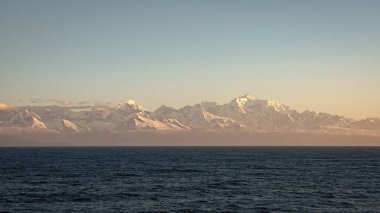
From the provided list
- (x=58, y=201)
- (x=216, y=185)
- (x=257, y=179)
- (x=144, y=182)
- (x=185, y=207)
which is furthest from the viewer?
(x=257, y=179)

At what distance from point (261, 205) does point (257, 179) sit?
1486 inches

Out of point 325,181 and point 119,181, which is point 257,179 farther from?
point 119,181

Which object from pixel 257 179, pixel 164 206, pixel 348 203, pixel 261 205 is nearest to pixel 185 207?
pixel 164 206

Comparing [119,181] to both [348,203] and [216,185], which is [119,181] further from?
[348,203]

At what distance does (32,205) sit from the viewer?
69438 mm

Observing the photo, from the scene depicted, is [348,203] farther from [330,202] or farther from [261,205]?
[261,205]

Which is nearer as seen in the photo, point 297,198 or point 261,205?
point 261,205

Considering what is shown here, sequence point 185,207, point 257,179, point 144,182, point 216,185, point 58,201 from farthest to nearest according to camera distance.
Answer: point 257,179 < point 144,182 < point 216,185 < point 58,201 < point 185,207

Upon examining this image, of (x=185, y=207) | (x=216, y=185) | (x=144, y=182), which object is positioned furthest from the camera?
(x=144, y=182)

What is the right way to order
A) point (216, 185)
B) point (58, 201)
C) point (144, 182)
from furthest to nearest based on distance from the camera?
1. point (144, 182)
2. point (216, 185)
3. point (58, 201)

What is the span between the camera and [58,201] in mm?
72625

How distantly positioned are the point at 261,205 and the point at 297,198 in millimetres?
9706

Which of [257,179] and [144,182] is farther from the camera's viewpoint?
[257,179]

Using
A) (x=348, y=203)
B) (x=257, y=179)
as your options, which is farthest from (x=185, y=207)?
(x=257, y=179)
